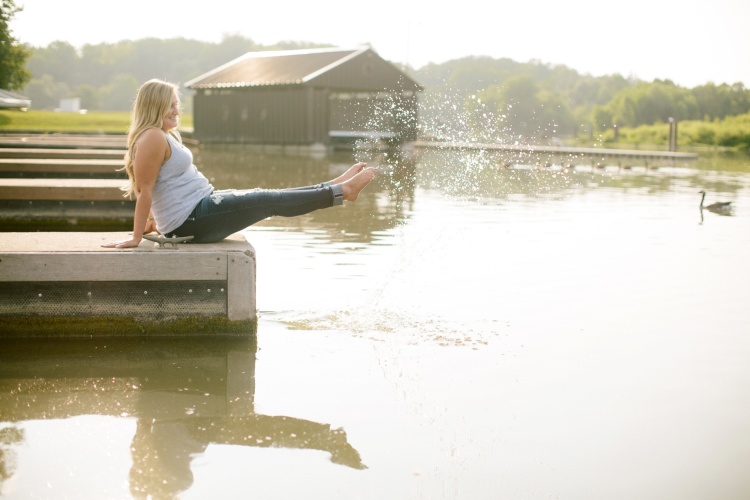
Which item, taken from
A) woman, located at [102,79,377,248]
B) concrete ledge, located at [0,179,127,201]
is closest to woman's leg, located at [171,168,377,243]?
woman, located at [102,79,377,248]

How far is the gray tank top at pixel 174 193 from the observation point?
20.4 feet

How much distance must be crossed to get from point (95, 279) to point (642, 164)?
1314 inches

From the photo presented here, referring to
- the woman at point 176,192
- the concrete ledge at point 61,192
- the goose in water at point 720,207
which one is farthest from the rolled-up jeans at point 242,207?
the goose in water at point 720,207

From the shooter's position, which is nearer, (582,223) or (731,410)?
(731,410)

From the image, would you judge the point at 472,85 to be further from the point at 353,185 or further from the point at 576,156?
the point at 353,185

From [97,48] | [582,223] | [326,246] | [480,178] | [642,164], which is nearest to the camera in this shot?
[326,246]

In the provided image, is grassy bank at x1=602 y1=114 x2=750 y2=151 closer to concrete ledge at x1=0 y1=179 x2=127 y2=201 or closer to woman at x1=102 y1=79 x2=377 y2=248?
concrete ledge at x1=0 y1=179 x2=127 y2=201

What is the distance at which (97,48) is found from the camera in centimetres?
18612

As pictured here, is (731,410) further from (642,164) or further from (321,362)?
Result: (642,164)

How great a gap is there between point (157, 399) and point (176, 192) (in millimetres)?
1802

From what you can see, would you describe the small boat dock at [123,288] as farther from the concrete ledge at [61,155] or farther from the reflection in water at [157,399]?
the concrete ledge at [61,155]

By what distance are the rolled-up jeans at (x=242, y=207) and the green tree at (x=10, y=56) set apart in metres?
56.0

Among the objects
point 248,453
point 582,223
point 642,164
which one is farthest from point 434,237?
point 642,164

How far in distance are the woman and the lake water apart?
2.60 feet
